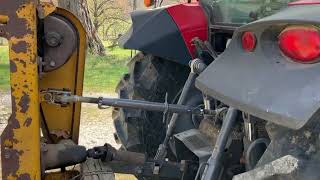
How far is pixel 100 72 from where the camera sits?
11555 millimetres

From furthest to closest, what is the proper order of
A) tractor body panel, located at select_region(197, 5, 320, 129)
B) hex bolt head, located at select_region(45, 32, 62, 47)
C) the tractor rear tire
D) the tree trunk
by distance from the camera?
the tree trunk → the tractor rear tire → hex bolt head, located at select_region(45, 32, 62, 47) → tractor body panel, located at select_region(197, 5, 320, 129)

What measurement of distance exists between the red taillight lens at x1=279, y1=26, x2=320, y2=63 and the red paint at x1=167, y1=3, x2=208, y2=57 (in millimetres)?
1570

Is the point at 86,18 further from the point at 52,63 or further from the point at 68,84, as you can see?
the point at 52,63

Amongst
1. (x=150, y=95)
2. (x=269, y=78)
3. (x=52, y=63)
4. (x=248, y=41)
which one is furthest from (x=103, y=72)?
(x=269, y=78)

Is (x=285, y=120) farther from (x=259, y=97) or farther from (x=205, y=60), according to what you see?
(x=205, y=60)

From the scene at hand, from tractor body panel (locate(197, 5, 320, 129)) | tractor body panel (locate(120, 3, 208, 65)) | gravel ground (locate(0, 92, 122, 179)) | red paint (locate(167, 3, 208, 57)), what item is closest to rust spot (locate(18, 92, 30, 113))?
tractor body panel (locate(197, 5, 320, 129))

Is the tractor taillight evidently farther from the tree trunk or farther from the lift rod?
the tree trunk

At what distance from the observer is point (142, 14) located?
142 inches

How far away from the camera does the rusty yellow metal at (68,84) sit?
2.84m

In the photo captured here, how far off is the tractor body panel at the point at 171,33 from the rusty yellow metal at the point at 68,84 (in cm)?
57

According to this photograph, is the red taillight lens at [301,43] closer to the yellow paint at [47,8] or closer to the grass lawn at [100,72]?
the yellow paint at [47,8]

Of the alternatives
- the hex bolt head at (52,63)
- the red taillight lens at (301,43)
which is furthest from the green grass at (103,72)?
the red taillight lens at (301,43)

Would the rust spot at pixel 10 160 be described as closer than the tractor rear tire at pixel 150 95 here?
Yes

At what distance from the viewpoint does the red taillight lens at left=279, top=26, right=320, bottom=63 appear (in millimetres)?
1730
